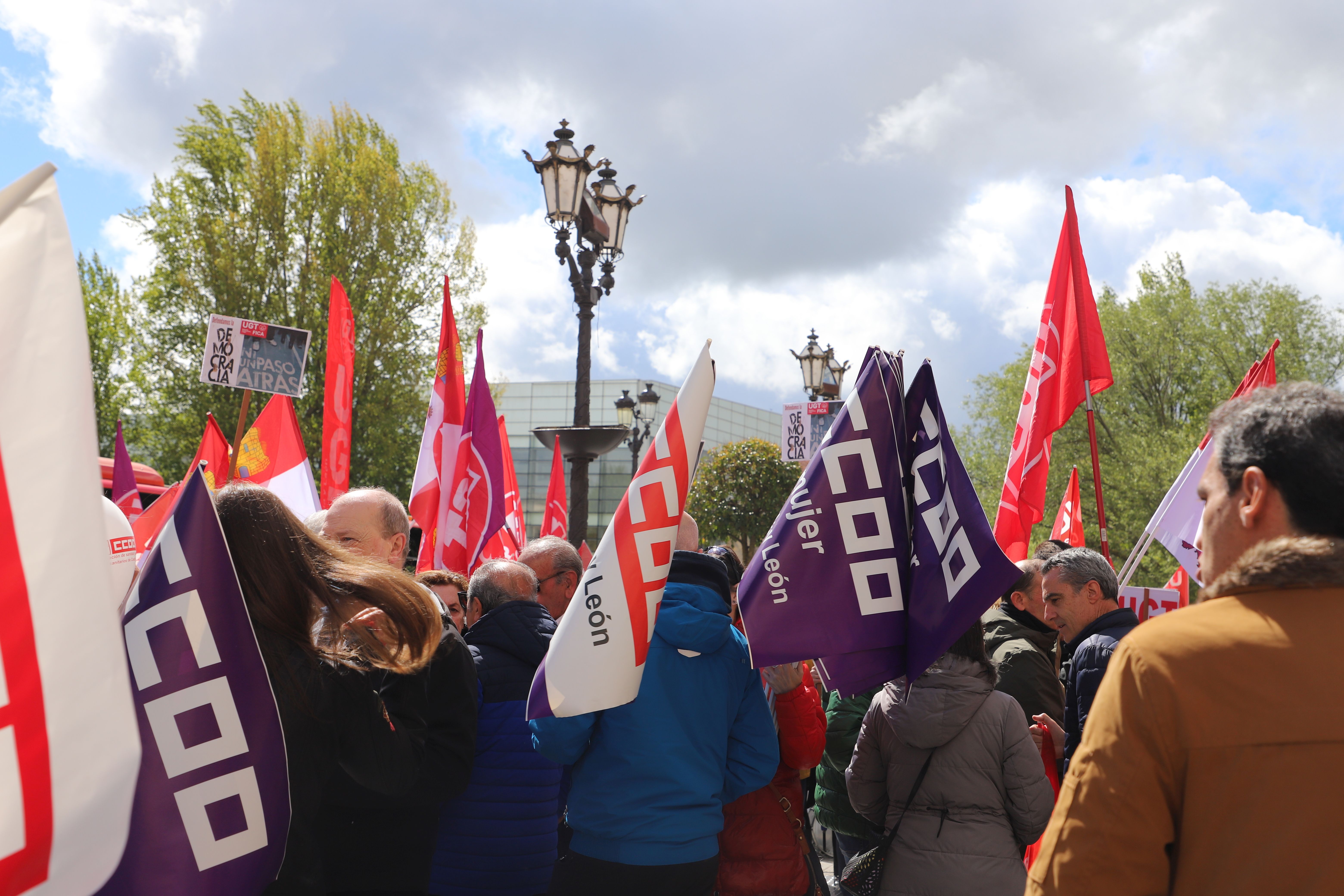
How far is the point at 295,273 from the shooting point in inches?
920

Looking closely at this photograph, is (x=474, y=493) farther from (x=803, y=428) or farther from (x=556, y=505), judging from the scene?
(x=803, y=428)

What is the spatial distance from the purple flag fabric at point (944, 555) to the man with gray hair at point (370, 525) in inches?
74.4

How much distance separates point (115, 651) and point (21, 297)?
0.53 meters

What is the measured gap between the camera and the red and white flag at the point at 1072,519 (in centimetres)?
973

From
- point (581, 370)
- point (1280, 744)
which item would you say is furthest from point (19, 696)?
point (581, 370)

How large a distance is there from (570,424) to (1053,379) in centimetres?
5190

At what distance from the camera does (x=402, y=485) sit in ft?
82.7

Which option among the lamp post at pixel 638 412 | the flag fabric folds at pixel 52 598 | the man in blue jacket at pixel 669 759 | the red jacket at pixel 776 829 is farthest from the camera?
the lamp post at pixel 638 412

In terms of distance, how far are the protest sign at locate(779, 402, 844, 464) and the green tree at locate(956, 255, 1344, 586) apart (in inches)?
518

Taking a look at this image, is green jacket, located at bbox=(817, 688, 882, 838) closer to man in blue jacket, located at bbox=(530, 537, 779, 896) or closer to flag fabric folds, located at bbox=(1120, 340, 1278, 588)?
man in blue jacket, located at bbox=(530, 537, 779, 896)

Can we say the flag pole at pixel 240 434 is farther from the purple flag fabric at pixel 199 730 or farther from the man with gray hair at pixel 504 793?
the purple flag fabric at pixel 199 730

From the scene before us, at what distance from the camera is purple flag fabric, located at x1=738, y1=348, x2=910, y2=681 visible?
11.0ft

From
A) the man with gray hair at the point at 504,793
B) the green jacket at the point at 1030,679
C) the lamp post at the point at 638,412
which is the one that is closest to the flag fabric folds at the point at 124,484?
the man with gray hair at the point at 504,793

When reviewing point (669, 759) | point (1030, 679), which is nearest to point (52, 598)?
point (669, 759)
